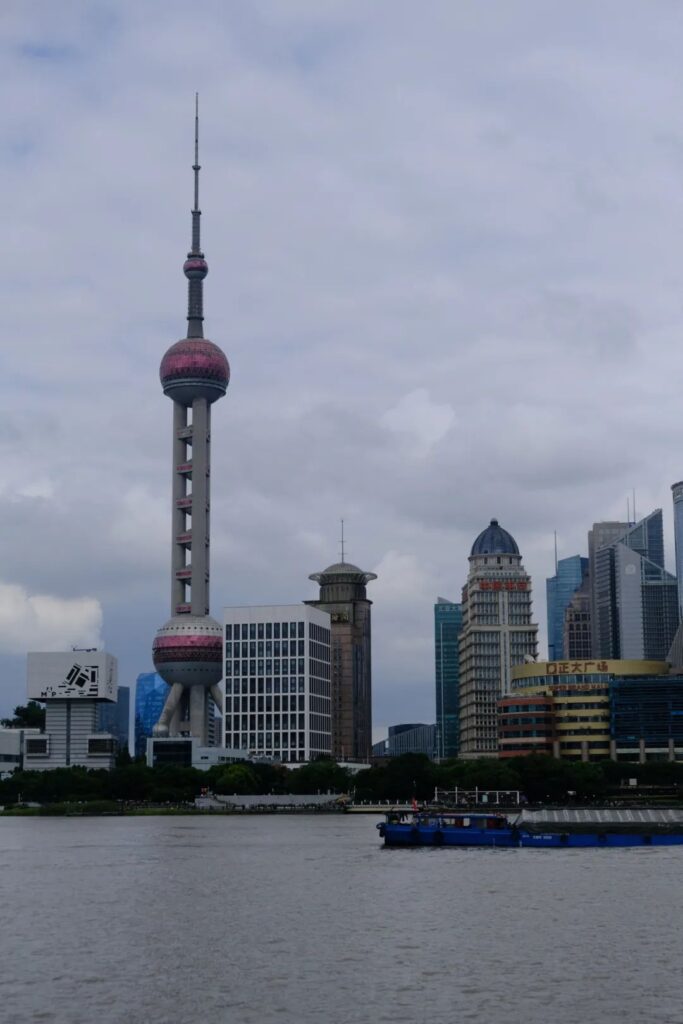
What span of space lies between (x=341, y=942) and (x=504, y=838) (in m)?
98.8

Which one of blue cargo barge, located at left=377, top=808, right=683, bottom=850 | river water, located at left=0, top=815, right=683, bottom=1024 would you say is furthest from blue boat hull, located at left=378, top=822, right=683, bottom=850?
river water, located at left=0, top=815, right=683, bottom=1024

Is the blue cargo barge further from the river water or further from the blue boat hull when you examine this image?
the river water

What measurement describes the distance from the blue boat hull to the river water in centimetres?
2581

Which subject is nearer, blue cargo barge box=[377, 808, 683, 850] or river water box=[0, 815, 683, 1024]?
→ river water box=[0, 815, 683, 1024]

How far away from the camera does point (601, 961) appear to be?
8912 cm

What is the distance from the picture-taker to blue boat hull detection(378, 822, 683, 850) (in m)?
191

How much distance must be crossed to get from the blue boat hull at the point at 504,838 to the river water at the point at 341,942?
25812 mm

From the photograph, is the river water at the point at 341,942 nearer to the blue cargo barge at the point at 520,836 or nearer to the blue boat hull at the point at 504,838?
the blue boat hull at the point at 504,838

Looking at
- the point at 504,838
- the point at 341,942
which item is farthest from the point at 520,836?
the point at 341,942

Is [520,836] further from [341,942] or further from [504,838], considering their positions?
[341,942]

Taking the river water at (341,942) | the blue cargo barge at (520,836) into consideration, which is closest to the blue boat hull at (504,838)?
the blue cargo barge at (520,836)

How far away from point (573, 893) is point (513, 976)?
1788 inches

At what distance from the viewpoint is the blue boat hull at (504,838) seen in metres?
191

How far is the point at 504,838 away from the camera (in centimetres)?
19388
